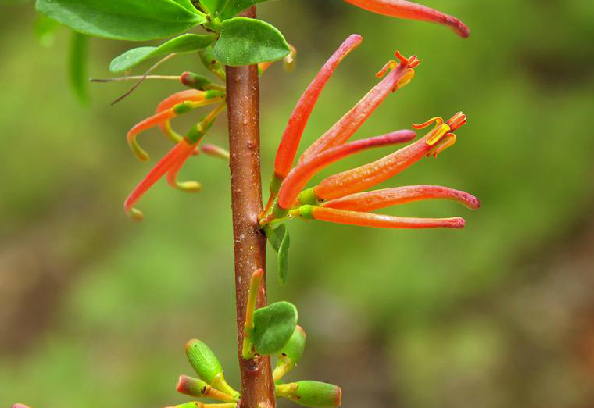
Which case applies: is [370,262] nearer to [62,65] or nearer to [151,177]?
[62,65]

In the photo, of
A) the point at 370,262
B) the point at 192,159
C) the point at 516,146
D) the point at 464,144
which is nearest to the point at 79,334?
the point at 192,159

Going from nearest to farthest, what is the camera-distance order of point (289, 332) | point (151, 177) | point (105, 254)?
point (289, 332) < point (151, 177) < point (105, 254)

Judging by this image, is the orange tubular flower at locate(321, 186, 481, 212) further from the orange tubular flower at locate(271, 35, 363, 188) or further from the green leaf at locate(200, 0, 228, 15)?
the green leaf at locate(200, 0, 228, 15)

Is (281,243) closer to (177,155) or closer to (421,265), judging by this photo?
(177,155)

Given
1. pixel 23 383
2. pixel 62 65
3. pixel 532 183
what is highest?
pixel 62 65

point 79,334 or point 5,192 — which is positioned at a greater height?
point 5,192

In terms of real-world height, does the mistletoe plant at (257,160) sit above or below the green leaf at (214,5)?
below

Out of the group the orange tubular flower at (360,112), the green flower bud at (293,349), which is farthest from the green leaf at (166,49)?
the green flower bud at (293,349)

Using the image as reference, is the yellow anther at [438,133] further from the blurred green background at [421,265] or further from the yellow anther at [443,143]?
the blurred green background at [421,265]
